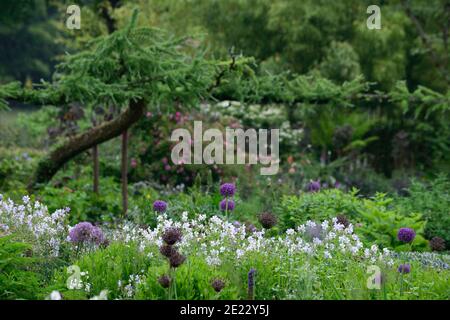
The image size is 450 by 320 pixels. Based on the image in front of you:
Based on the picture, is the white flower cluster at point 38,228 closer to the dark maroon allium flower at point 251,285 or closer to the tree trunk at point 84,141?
the dark maroon allium flower at point 251,285

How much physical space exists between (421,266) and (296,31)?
11.6 metres

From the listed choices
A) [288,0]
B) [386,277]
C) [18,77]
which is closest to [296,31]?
[288,0]

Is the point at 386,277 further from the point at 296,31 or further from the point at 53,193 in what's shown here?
the point at 296,31

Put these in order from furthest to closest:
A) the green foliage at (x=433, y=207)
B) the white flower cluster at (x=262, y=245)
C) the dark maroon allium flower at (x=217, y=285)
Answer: the green foliage at (x=433, y=207), the white flower cluster at (x=262, y=245), the dark maroon allium flower at (x=217, y=285)

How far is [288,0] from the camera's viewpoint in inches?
664

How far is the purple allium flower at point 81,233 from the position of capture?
5.36 meters

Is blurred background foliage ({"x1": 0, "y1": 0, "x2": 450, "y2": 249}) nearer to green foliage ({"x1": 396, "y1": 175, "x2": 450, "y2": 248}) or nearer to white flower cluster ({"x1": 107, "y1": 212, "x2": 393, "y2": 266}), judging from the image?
green foliage ({"x1": 396, "y1": 175, "x2": 450, "y2": 248})

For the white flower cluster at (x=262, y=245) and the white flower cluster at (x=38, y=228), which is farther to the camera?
the white flower cluster at (x=38, y=228)

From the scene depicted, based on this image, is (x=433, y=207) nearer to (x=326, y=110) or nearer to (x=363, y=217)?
(x=363, y=217)

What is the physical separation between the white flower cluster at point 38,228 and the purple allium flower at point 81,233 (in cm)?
15

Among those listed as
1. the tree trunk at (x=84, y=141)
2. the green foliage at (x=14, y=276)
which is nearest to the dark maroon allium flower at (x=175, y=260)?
the green foliage at (x=14, y=276)

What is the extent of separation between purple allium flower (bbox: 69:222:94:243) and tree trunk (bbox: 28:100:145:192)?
3885mm

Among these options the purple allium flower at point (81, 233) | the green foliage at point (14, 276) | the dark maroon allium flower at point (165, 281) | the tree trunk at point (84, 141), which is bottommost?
the green foliage at point (14, 276)

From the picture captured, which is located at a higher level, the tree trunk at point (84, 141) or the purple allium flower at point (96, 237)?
the tree trunk at point (84, 141)
